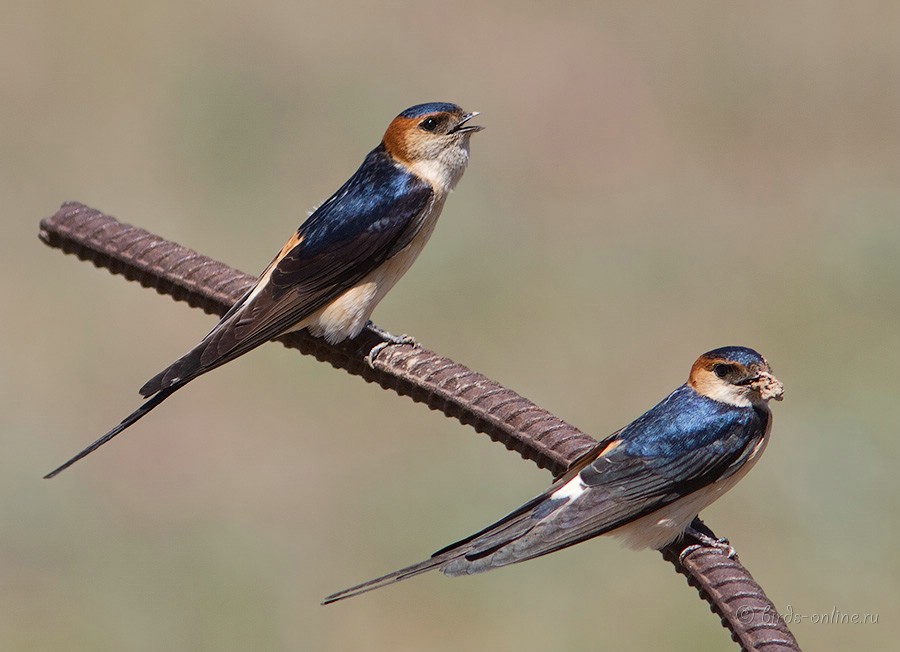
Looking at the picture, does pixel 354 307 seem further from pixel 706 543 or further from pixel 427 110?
pixel 706 543

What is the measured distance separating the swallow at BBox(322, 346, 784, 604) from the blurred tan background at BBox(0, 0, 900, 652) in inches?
202

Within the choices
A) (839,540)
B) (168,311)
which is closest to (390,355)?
(839,540)

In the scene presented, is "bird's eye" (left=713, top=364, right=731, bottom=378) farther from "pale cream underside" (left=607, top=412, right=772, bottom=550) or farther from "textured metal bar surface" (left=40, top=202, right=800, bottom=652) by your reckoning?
"textured metal bar surface" (left=40, top=202, right=800, bottom=652)

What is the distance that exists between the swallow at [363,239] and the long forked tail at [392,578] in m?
1.27

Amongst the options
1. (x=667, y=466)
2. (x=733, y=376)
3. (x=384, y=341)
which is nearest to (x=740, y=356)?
(x=733, y=376)

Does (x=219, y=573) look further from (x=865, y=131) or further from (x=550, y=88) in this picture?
(x=865, y=131)

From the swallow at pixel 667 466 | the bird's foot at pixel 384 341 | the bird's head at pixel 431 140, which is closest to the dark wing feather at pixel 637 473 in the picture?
the swallow at pixel 667 466

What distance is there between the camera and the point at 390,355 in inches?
144

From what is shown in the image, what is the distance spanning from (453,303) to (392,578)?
847 cm

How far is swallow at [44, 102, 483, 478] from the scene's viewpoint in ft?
14.4

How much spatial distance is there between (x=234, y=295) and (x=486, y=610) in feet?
18.8

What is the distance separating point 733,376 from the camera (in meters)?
3.65

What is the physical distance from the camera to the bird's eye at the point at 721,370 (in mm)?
3656

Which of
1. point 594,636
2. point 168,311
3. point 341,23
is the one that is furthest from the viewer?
point 341,23
